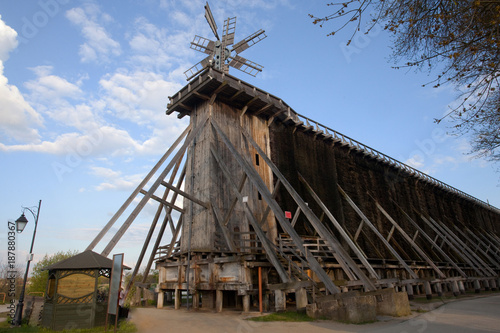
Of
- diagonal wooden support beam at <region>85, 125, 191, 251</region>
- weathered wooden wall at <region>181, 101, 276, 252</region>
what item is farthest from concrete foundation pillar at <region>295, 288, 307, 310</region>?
diagonal wooden support beam at <region>85, 125, 191, 251</region>

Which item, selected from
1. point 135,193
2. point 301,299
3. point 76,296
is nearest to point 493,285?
point 301,299

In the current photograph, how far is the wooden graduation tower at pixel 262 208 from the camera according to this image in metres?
11.4

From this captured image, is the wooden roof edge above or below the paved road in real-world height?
above

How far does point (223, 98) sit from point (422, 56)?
1184cm

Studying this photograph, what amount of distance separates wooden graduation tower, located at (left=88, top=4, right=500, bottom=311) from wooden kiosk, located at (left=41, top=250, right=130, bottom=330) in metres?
2.32

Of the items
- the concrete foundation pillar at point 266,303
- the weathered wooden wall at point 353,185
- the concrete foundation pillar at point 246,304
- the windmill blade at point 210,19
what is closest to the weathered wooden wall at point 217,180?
the weathered wooden wall at point 353,185

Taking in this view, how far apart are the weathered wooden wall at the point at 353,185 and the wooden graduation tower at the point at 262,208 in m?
0.11

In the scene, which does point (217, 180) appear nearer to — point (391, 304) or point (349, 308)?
point (349, 308)

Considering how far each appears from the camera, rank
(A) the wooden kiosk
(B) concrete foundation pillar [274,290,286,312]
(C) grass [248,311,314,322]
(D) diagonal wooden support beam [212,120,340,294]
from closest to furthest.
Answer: (A) the wooden kiosk < (C) grass [248,311,314,322] < (D) diagonal wooden support beam [212,120,340,294] < (B) concrete foundation pillar [274,290,286,312]

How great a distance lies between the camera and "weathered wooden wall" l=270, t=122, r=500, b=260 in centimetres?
1919

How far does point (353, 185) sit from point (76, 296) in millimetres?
20209

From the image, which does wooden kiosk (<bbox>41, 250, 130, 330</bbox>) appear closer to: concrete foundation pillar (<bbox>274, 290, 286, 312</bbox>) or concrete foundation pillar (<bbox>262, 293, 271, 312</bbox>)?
concrete foundation pillar (<bbox>274, 290, 286, 312</bbox>)

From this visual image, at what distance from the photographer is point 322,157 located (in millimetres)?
22234

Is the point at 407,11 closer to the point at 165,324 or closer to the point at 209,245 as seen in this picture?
the point at 165,324
